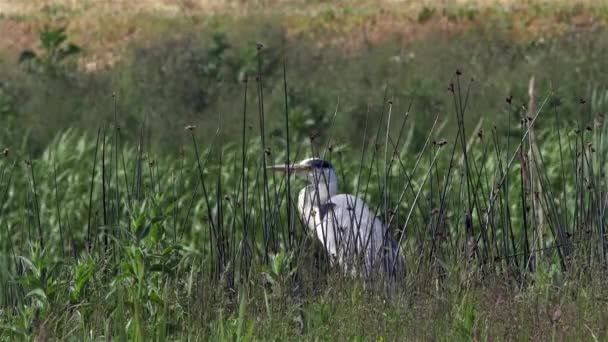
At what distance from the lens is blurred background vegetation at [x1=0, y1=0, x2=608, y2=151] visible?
11.9 metres

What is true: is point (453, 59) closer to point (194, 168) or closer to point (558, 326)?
point (194, 168)

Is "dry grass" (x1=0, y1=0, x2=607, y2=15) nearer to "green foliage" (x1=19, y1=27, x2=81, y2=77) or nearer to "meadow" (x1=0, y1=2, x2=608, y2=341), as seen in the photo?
"meadow" (x1=0, y1=2, x2=608, y2=341)

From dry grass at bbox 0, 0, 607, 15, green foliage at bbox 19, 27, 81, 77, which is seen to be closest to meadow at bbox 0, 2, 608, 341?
green foliage at bbox 19, 27, 81, 77

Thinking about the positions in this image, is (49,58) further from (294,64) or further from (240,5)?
(240,5)

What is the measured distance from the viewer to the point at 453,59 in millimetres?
15164

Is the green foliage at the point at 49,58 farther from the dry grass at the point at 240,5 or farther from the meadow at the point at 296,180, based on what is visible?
the dry grass at the point at 240,5

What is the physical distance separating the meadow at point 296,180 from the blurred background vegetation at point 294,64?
0.14 ft

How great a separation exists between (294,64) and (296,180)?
693 centimetres

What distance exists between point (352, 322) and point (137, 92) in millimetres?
9230

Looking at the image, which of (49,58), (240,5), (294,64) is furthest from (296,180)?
(240,5)

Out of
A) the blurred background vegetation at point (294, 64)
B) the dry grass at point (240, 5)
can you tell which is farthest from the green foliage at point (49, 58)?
the dry grass at point (240, 5)

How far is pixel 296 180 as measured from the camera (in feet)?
28.4

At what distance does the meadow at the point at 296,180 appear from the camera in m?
4.41

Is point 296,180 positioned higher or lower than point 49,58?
higher
